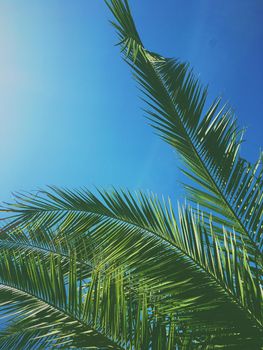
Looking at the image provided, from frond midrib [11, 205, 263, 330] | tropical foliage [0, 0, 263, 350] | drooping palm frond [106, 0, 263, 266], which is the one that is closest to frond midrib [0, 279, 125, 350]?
tropical foliage [0, 0, 263, 350]

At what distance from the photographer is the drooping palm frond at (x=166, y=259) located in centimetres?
204

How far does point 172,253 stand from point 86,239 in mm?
672

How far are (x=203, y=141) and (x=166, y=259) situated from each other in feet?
3.06

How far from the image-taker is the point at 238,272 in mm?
2088

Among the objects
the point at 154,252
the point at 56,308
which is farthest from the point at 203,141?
the point at 56,308

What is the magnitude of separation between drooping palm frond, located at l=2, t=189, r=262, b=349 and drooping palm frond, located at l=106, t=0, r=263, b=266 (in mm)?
274

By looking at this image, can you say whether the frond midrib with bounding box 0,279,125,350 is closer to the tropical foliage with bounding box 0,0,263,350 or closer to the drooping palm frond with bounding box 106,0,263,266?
the tropical foliage with bounding box 0,0,263,350

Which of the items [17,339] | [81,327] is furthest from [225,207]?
[17,339]

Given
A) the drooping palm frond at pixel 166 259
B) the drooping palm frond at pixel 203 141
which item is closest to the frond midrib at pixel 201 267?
the drooping palm frond at pixel 166 259

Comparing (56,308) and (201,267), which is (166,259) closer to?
(201,267)

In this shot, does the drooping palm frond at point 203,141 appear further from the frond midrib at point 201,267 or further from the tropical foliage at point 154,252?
the frond midrib at point 201,267

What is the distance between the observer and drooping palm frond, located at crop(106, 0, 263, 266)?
2.71 metres

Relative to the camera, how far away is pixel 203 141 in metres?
2.83

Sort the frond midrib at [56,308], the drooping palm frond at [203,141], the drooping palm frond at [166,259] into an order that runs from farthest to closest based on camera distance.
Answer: the drooping palm frond at [203,141]
the drooping palm frond at [166,259]
the frond midrib at [56,308]
